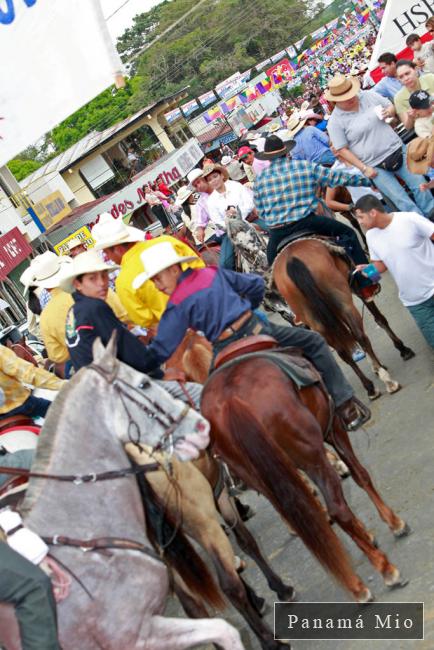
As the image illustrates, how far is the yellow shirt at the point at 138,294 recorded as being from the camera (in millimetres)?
7285

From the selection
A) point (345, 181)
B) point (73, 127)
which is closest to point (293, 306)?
point (345, 181)

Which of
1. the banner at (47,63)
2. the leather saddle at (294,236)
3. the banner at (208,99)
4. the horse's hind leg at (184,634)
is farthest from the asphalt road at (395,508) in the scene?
the banner at (208,99)

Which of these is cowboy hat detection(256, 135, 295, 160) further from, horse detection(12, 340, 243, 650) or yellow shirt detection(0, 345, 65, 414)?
horse detection(12, 340, 243, 650)

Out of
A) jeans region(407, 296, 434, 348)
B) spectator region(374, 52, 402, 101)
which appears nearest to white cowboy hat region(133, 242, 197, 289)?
jeans region(407, 296, 434, 348)

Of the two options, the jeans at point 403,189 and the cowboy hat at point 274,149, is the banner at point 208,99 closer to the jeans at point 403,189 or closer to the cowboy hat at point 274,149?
the jeans at point 403,189

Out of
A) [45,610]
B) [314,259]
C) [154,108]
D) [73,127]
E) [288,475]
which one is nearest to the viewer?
[45,610]

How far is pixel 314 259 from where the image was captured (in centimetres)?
833

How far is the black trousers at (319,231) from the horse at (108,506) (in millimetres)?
4216

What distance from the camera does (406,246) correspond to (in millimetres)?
7520

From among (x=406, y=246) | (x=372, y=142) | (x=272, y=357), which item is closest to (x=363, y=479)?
(x=272, y=357)

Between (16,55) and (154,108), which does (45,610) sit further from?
(154,108)

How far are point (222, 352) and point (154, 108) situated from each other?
187ft

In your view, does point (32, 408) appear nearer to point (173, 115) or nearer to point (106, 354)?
point (106, 354)

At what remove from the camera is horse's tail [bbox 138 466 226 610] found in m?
5.26
